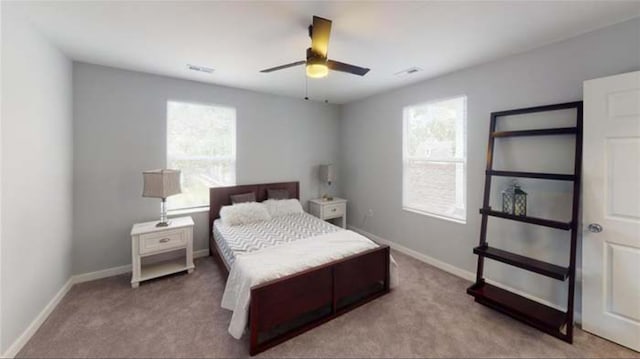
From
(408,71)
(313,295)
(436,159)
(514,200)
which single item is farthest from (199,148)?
(514,200)

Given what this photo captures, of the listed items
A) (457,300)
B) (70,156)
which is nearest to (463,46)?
(457,300)

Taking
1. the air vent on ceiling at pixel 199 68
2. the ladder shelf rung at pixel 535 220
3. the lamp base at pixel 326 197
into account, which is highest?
the air vent on ceiling at pixel 199 68

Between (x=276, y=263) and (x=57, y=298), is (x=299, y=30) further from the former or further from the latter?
(x=57, y=298)

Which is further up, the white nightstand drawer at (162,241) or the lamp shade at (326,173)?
the lamp shade at (326,173)

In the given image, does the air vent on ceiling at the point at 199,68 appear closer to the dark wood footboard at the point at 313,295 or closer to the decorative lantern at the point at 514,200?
the dark wood footboard at the point at 313,295

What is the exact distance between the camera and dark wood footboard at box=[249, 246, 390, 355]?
1868mm

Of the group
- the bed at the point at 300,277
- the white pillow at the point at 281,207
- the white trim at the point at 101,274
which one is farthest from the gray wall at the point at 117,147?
the bed at the point at 300,277

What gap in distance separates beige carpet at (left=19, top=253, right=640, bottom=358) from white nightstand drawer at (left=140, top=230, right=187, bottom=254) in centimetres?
45

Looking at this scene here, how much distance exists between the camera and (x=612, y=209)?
1953 mm

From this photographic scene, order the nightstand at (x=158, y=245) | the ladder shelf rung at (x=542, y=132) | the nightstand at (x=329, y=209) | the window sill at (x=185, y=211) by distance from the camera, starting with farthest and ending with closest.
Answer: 1. the nightstand at (x=329, y=209)
2. the window sill at (x=185, y=211)
3. the nightstand at (x=158, y=245)
4. the ladder shelf rung at (x=542, y=132)

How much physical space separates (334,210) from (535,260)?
2817 mm

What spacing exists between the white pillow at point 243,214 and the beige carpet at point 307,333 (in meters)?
0.88

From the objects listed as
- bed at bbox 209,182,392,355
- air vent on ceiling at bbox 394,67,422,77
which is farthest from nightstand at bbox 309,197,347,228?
air vent on ceiling at bbox 394,67,422,77

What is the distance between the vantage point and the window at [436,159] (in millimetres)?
3141
